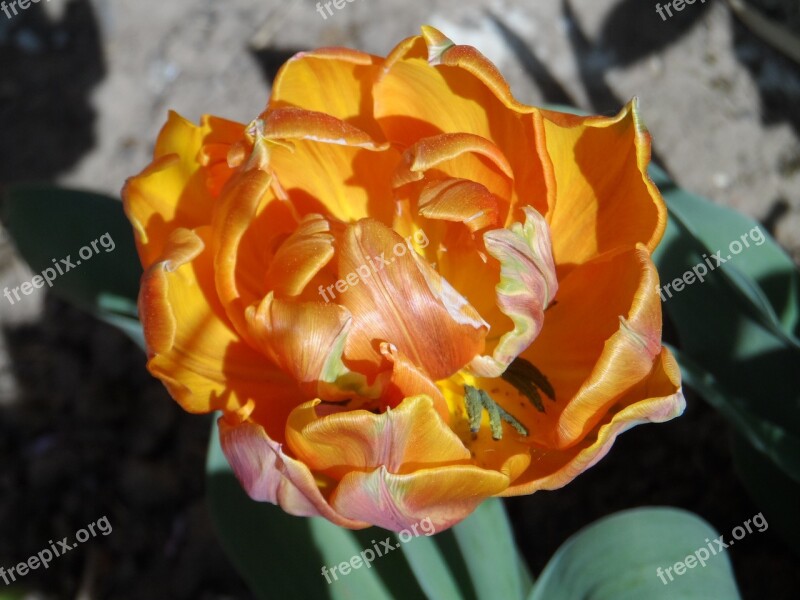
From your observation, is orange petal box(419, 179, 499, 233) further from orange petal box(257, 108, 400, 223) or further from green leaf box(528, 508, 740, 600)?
green leaf box(528, 508, 740, 600)

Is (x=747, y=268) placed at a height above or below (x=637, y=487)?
above

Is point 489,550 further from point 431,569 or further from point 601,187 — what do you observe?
point 601,187

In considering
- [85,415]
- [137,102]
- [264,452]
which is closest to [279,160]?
[264,452]

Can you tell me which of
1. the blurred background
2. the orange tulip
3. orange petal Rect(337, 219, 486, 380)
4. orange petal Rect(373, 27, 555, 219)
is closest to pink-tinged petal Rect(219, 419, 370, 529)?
the orange tulip

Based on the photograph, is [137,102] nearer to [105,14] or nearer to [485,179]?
[105,14]

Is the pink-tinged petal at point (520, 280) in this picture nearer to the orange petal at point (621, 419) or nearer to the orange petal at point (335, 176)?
the orange petal at point (621, 419)
